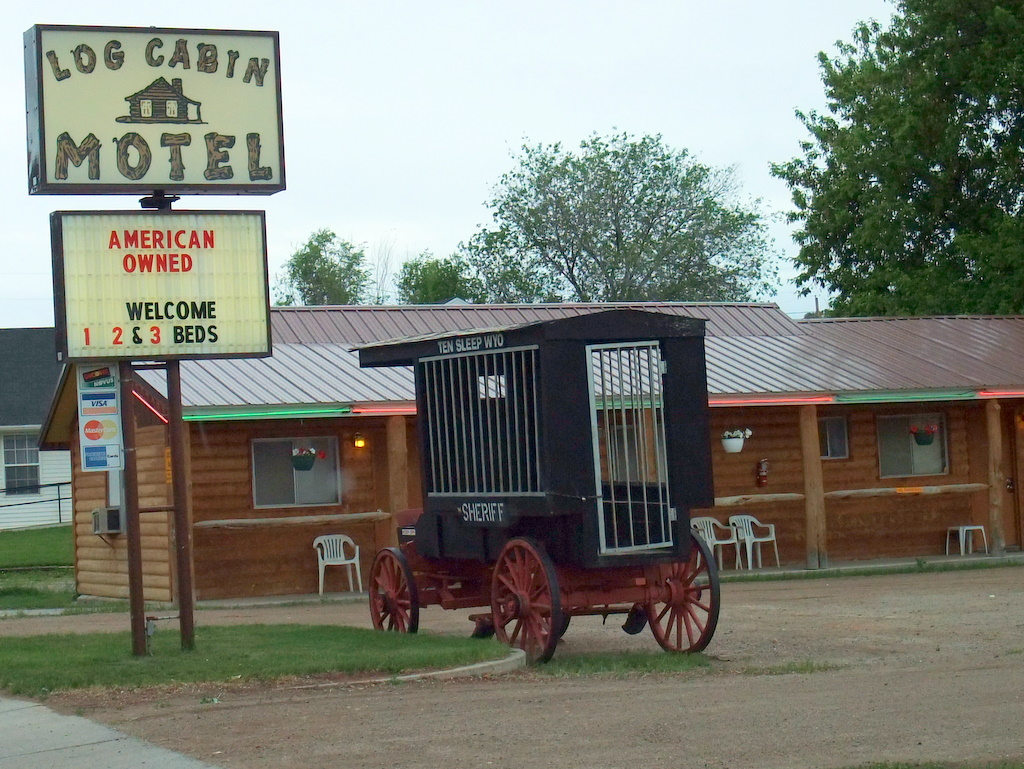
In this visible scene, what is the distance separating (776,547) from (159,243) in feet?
41.9

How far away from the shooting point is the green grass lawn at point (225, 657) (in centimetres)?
974

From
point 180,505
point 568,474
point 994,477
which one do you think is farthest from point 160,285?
point 994,477

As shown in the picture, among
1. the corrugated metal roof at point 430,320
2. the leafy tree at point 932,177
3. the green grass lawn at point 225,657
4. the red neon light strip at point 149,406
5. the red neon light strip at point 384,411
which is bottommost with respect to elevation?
the green grass lawn at point 225,657

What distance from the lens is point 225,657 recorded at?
10625mm

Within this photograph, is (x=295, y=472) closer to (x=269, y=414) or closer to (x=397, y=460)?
(x=397, y=460)

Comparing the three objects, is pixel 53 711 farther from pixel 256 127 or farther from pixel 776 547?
Result: pixel 776 547

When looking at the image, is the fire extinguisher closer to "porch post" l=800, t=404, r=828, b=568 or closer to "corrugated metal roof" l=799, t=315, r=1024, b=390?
"porch post" l=800, t=404, r=828, b=568

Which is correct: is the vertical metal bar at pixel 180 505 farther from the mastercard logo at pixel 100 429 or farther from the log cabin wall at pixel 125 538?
the log cabin wall at pixel 125 538

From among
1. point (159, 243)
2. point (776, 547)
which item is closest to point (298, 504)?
point (776, 547)

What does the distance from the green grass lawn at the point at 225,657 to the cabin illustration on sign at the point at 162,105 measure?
4227 millimetres

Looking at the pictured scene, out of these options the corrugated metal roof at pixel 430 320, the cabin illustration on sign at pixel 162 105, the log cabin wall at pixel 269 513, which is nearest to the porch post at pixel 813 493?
the corrugated metal roof at pixel 430 320

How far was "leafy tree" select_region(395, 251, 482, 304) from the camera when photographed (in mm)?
52938

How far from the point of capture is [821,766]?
681 cm

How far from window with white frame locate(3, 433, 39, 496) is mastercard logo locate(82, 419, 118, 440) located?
26.2 m
